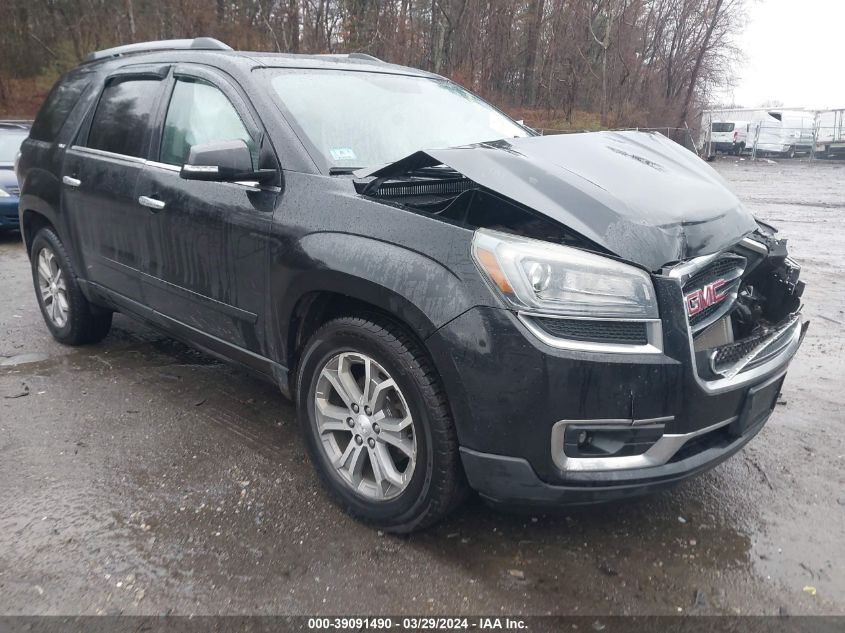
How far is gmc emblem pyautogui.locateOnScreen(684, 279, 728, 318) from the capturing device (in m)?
2.28

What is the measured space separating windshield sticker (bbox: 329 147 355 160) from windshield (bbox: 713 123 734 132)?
38.3 metres

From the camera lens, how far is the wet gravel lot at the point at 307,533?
91.1 inches

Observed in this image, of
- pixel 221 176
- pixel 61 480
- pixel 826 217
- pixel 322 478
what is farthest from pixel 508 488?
pixel 826 217

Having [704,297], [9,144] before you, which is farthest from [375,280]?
[9,144]

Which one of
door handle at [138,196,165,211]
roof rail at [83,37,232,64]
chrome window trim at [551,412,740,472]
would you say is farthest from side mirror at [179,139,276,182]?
chrome window trim at [551,412,740,472]

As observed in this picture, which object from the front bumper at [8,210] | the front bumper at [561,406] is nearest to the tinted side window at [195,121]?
the front bumper at [561,406]

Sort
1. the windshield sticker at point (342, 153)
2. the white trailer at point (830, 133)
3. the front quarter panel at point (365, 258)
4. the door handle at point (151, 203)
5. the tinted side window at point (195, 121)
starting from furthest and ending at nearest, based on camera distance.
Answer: the white trailer at point (830, 133)
the door handle at point (151, 203)
the tinted side window at point (195, 121)
the windshield sticker at point (342, 153)
the front quarter panel at point (365, 258)

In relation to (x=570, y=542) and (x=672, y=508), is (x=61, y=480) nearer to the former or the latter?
(x=570, y=542)

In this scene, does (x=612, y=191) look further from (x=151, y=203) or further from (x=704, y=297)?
(x=151, y=203)

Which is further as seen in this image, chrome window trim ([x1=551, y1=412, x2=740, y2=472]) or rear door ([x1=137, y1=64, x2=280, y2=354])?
rear door ([x1=137, y1=64, x2=280, y2=354])

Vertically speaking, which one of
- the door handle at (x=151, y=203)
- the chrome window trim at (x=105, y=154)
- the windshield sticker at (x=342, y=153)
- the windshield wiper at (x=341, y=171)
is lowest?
the door handle at (x=151, y=203)

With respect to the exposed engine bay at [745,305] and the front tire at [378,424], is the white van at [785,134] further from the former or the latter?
the front tire at [378,424]

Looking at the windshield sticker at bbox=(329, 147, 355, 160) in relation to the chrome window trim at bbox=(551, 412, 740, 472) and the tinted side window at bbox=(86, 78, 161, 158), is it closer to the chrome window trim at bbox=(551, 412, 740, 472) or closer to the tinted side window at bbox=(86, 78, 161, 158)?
the tinted side window at bbox=(86, 78, 161, 158)

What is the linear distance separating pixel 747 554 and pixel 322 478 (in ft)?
5.58
